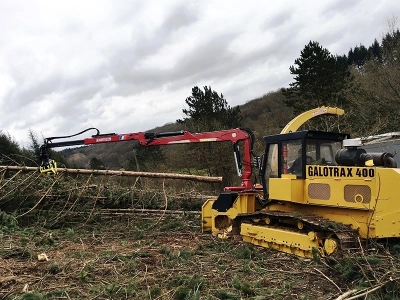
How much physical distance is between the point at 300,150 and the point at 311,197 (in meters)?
0.87

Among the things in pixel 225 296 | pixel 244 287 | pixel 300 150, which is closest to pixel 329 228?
pixel 300 150

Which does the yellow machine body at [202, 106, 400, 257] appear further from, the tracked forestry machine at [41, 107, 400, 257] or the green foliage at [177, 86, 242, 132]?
the green foliage at [177, 86, 242, 132]

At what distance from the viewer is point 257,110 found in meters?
60.6

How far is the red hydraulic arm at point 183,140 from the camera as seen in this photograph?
9.09m

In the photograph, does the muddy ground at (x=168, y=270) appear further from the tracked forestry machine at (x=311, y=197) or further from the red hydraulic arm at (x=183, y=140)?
the red hydraulic arm at (x=183, y=140)

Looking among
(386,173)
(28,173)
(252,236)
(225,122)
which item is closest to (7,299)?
(252,236)

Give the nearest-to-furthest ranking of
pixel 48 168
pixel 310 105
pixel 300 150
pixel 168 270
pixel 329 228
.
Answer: pixel 168 270 < pixel 329 228 < pixel 300 150 < pixel 48 168 < pixel 310 105

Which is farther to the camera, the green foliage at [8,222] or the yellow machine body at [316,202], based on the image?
the green foliage at [8,222]

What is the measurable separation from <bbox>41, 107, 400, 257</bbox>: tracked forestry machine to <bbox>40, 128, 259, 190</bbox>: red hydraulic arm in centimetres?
3

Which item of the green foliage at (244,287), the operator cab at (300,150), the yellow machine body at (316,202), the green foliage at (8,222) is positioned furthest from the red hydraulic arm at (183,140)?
the green foliage at (244,287)

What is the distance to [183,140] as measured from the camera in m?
9.92

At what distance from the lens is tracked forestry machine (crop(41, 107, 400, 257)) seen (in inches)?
250

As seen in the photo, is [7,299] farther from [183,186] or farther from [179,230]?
[183,186]

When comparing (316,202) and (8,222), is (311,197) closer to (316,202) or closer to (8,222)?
(316,202)
